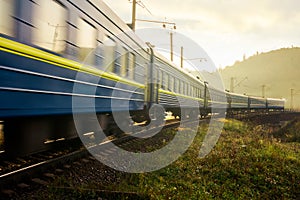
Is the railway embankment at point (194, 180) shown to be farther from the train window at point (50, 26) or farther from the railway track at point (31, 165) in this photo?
the train window at point (50, 26)

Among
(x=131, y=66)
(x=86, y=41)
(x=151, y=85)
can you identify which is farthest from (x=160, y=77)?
(x=86, y=41)

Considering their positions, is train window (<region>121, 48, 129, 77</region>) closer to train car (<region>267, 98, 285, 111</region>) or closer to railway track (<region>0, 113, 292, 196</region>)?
railway track (<region>0, 113, 292, 196</region>)

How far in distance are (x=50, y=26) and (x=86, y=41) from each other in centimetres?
124

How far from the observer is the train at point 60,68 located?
4.28m

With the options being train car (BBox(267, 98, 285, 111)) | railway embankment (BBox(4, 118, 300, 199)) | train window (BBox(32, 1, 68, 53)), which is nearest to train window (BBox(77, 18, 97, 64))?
train window (BBox(32, 1, 68, 53))

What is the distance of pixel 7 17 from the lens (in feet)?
13.7

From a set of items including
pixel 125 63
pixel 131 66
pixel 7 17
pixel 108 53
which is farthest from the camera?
pixel 131 66

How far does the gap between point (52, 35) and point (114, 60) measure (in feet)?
8.75

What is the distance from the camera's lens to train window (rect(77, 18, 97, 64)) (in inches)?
238

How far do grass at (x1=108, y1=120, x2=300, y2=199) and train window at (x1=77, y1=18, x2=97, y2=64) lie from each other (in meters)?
2.32

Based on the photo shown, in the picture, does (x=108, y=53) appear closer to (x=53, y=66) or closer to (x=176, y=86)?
(x=53, y=66)

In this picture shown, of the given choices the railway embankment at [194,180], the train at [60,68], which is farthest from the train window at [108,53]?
the railway embankment at [194,180]

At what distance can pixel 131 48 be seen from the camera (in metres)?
9.23

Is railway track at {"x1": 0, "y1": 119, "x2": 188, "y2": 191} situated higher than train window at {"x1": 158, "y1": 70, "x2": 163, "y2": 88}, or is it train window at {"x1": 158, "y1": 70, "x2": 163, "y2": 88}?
train window at {"x1": 158, "y1": 70, "x2": 163, "y2": 88}
